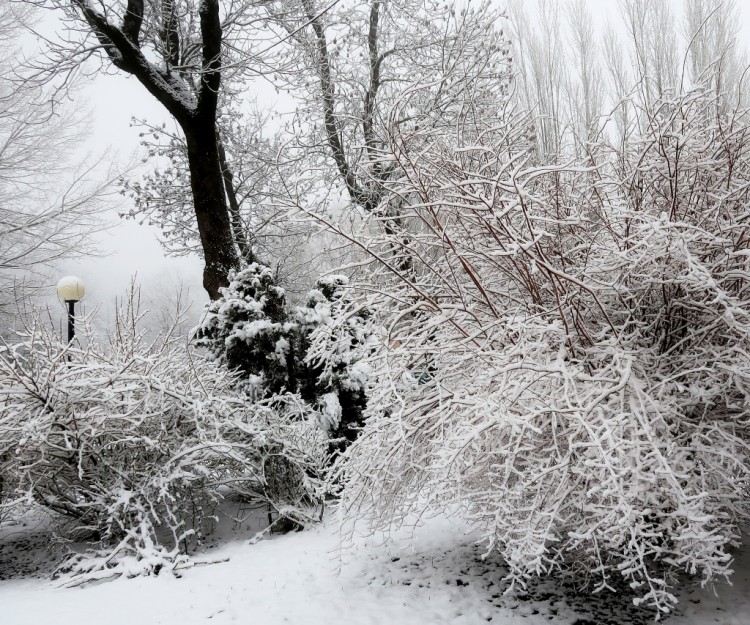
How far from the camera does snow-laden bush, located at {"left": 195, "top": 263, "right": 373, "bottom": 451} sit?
5.49 m

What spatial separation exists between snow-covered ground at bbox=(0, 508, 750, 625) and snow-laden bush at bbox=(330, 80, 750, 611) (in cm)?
25

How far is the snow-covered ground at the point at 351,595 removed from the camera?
10.3 feet

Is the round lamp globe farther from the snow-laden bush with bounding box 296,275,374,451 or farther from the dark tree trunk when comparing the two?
the snow-laden bush with bounding box 296,275,374,451

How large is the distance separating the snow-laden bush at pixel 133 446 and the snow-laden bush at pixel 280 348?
1.45 feet

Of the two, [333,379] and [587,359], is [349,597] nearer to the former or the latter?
[587,359]

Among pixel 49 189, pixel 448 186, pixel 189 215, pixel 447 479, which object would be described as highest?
pixel 49 189

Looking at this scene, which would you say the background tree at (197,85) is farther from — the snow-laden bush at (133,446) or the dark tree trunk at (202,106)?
the snow-laden bush at (133,446)

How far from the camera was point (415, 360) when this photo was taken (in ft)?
Result: 11.1

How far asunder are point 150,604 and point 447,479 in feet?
6.55

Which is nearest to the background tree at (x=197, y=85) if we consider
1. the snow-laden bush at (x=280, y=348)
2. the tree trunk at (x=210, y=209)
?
the tree trunk at (x=210, y=209)

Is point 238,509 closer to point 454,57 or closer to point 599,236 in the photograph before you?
point 599,236

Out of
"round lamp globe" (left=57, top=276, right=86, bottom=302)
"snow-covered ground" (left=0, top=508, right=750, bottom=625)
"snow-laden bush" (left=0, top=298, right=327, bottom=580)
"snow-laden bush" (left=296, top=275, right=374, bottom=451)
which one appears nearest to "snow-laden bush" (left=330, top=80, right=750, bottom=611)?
"snow-covered ground" (left=0, top=508, right=750, bottom=625)

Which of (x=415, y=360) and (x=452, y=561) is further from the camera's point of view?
(x=452, y=561)

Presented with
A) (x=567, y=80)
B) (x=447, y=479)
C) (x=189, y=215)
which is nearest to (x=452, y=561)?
(x=447, y=479)
